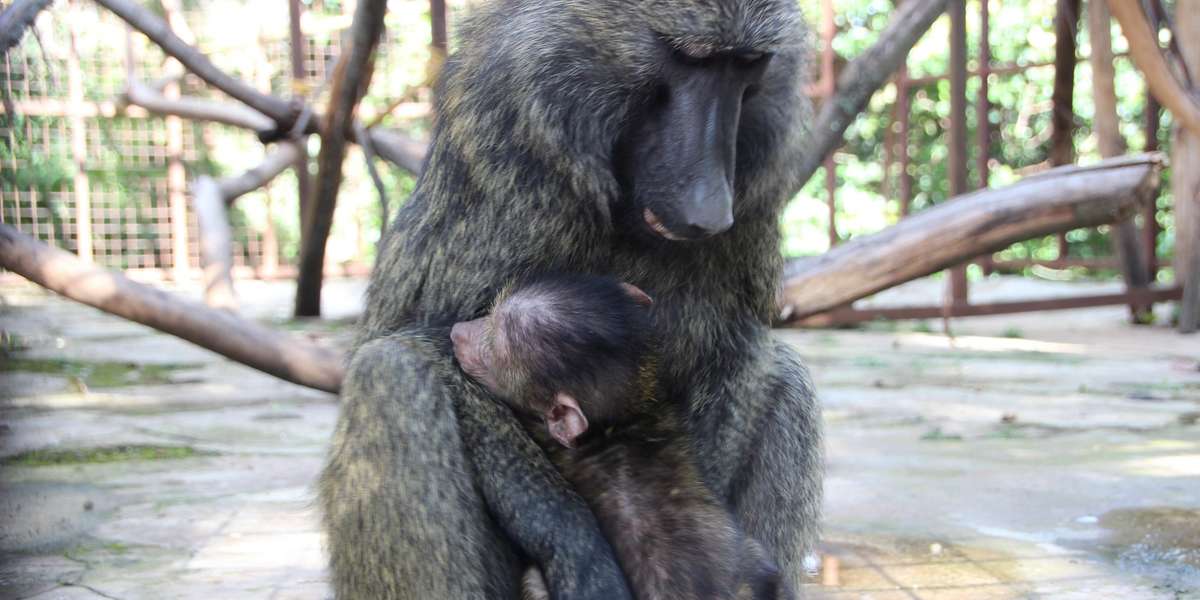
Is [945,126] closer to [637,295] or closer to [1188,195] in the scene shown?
[1188,195]

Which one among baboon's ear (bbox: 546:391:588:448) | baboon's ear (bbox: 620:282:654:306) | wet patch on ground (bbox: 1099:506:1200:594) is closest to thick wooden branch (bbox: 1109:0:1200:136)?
wet patch on ground (bbox: 1099:506:1200:594)

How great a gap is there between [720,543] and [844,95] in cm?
384

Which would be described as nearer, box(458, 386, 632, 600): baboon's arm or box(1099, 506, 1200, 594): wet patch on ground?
box(458, 386, 632, 600): baboon's arm

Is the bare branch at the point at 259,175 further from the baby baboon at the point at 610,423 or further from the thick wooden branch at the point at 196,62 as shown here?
the baby baboon at the point at 610,423

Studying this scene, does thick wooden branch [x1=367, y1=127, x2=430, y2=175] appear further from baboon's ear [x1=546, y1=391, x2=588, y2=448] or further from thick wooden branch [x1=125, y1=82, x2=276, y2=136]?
baboon's ear [x1=546, y1=391, x2=588, y2=448]

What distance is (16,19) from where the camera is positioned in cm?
293

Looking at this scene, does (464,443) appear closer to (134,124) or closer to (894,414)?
(894,414)

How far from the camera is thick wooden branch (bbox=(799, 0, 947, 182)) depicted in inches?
225

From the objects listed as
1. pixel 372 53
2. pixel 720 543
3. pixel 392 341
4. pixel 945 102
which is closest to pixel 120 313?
pixel 372 53

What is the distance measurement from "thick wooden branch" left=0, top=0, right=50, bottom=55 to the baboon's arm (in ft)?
4.83

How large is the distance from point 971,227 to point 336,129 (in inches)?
126

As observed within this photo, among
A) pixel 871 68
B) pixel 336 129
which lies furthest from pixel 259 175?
pixel 871 68

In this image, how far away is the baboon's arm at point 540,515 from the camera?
222cm

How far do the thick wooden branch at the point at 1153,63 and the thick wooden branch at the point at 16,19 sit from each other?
348 centimetres
